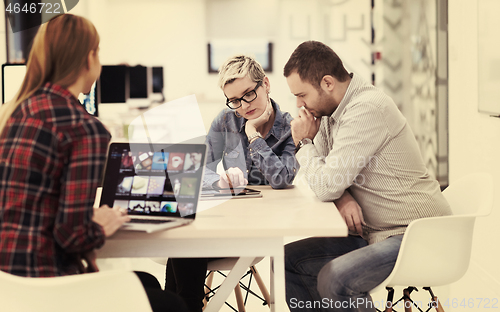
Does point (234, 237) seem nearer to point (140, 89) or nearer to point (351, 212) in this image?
point (351, 212)

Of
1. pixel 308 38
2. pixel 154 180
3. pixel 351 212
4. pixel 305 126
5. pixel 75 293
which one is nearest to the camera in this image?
pixel 75 293

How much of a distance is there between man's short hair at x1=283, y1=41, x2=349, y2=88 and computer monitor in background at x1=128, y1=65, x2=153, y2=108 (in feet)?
8.78

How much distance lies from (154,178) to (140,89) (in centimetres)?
312

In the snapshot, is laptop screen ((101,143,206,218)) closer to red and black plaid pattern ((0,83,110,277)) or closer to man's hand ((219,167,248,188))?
red and black plaid pattern ((0,83,110,277))

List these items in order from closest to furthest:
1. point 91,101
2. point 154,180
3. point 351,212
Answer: point 154,180 → point 351,212 → point 91,101

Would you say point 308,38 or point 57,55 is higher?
point 308,38

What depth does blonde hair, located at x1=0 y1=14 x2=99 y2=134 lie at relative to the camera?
3.62 ft

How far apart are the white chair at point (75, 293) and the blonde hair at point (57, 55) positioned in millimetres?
404

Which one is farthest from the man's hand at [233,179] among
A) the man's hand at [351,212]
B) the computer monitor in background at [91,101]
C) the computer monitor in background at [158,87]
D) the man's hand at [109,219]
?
the computer monitor in background at [158,87]

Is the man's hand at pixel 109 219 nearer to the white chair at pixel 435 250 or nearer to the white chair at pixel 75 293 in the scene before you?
the white chair at pixel 75 293

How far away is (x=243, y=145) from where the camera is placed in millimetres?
2088

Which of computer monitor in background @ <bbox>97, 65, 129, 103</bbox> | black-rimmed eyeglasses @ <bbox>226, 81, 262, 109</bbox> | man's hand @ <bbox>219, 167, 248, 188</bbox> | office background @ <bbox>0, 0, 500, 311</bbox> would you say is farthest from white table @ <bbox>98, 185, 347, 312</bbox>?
office background @ <bbox>0, 0, 500, 311</bbox>

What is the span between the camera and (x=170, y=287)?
6.15ft

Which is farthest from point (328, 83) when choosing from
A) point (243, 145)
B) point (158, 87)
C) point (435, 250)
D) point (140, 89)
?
point (140, 89)
